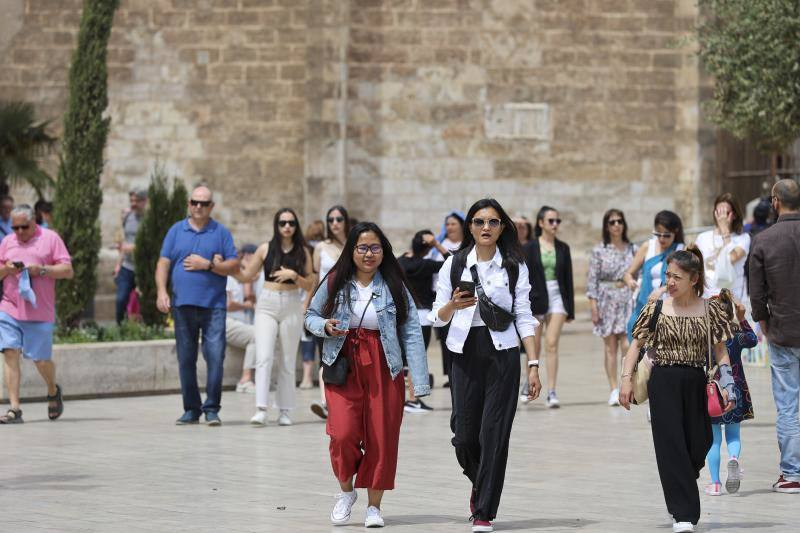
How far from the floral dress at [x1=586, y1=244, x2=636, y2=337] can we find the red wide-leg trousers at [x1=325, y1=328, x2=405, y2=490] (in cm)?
621

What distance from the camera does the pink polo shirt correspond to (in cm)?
1280

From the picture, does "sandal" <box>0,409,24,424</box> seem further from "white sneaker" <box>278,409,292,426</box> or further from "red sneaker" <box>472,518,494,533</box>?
"red sneaker" <box>472,518,494,533</box>

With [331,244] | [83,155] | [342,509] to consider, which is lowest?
[342,509]

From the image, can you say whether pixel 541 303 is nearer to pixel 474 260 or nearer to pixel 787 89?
pixel 474 260

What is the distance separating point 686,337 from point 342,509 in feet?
6.44

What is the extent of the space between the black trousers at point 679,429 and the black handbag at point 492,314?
0.84 metres

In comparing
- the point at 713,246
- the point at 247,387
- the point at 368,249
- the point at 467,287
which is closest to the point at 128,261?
the point at 247,387

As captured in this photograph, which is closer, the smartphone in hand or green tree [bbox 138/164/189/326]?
the smartphone in hand

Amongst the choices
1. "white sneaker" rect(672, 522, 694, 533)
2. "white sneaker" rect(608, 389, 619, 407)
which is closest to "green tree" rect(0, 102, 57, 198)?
"white sneaker" rect(608, 389, 619, 407)

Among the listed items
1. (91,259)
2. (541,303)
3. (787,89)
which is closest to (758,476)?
(541,303)

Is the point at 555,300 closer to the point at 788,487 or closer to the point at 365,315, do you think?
the point at 788,487

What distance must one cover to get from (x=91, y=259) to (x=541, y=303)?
500 cm

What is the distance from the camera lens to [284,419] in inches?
500

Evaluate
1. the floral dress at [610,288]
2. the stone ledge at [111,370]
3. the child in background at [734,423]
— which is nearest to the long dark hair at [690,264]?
the child in background at [734,423]
